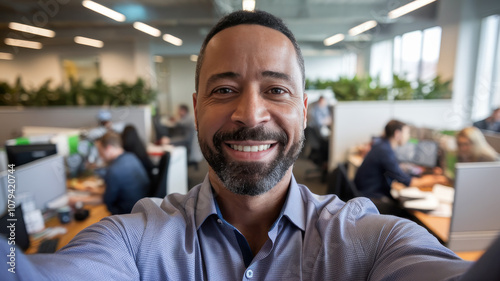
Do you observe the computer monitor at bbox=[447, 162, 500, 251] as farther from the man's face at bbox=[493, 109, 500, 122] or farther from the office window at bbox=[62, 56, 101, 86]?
the office window at bbox=[62, 56, 101, 86]

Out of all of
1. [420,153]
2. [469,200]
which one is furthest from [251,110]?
[420,153]

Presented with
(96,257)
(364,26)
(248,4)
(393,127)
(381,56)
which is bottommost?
(96,257)

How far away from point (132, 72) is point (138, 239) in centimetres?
896

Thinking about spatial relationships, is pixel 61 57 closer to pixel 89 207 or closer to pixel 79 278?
pixel 89 207

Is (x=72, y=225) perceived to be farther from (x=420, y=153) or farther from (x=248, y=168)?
(x=420, y=153)

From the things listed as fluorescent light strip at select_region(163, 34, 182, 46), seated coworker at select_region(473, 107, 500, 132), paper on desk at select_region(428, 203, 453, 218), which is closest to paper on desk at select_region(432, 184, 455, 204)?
paper on desk at select_region(428, 203, 453, 218)

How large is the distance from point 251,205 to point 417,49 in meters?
1.09

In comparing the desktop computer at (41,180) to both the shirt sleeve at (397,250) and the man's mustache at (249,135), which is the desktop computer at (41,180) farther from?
the shirt sleeve at (397,250)

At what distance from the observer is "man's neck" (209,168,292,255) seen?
680 millimetres

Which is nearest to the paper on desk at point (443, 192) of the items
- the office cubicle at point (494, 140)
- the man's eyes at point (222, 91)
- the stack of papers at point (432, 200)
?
the stack of papers at point (432, 200)

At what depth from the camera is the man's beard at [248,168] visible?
0.58 metres

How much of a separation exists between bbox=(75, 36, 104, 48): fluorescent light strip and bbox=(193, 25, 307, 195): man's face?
919cm

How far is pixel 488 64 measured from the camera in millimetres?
4395

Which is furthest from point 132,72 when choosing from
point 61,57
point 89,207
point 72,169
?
point 89,207
